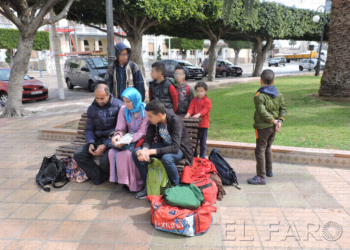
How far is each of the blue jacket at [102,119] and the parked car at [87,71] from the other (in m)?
10.6

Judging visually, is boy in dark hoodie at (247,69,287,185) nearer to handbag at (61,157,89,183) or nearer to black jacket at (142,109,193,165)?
black jacket at (142,109,193,165)

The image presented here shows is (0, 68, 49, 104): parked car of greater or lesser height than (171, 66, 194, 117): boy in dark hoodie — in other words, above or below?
below

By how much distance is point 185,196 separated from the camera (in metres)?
3.28

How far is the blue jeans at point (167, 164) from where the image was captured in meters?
3.59

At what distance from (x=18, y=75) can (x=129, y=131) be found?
6921mm

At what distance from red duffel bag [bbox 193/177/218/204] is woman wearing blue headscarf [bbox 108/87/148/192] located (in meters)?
0.90

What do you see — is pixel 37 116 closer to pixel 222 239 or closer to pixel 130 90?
pixel 130 90

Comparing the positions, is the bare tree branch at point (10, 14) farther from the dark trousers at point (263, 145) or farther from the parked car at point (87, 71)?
the dark trousers at point (263, 145)

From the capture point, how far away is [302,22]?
23109mm

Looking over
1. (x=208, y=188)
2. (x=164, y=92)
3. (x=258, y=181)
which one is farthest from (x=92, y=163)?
(x=258, y=181)

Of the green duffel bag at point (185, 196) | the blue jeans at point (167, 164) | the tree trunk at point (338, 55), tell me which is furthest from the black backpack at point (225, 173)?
the tree trunk at point (338, 55)

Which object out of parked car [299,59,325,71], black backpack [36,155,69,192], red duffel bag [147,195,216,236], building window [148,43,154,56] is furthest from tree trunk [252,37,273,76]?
building window [148,43,154,56]

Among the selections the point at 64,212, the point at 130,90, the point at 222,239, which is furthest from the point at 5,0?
the point at 222,239

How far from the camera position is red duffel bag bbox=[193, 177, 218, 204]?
3.57 m
